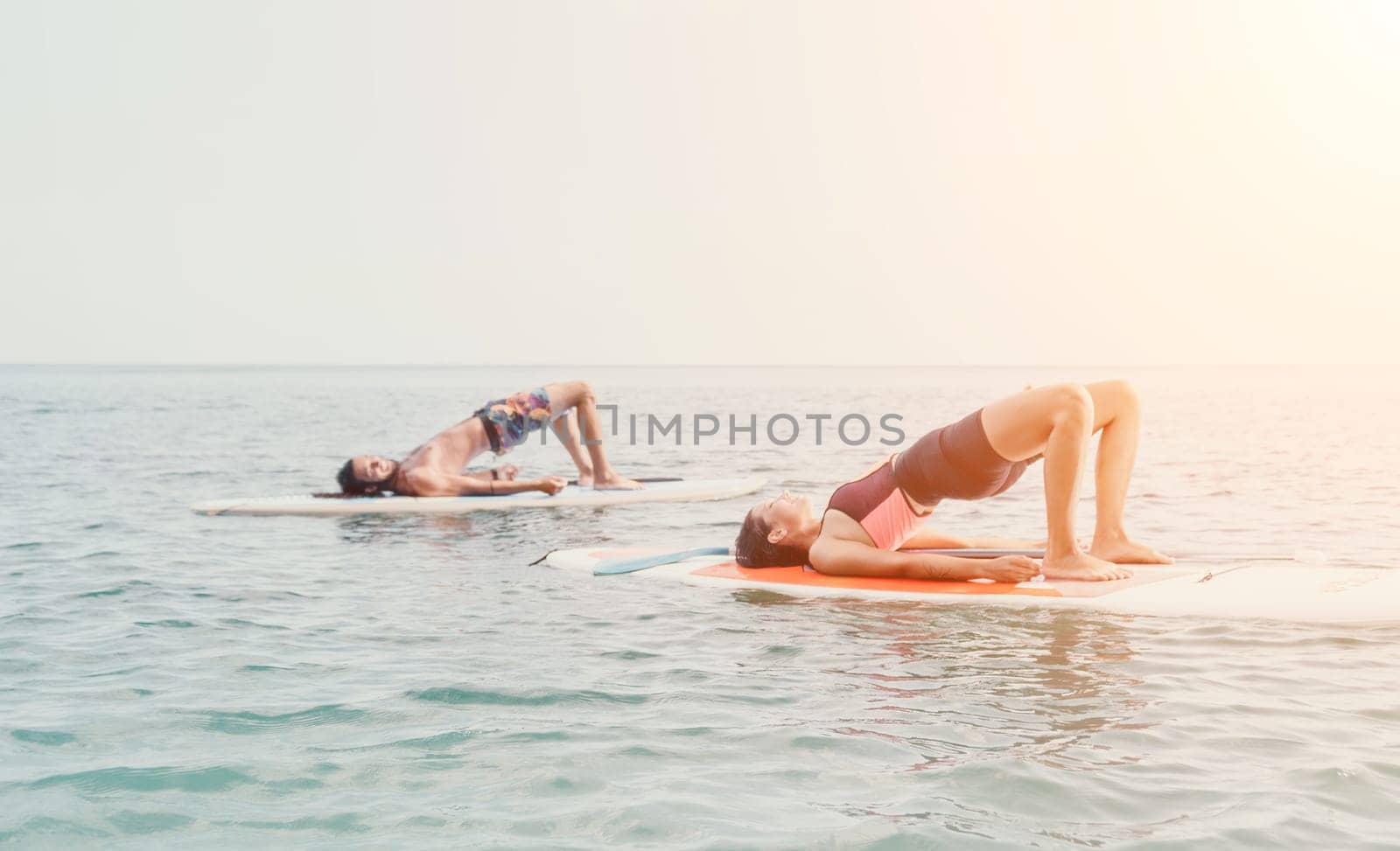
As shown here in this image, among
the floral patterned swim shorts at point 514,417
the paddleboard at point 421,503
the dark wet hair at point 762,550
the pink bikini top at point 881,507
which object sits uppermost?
the floral patterned swim shorts at point 514,417

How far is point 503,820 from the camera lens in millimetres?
3191

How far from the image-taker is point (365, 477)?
10703mm

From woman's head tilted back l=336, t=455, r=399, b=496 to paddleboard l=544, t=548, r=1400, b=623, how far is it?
16.8ft

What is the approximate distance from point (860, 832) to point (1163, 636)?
264cm

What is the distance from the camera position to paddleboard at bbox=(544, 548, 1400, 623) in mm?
5434

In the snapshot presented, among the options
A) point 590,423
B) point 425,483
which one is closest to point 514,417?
point 590,423

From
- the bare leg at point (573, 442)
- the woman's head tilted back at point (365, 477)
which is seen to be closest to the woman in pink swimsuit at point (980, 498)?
the bare leg at point (573, 442)

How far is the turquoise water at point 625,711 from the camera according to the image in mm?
3160

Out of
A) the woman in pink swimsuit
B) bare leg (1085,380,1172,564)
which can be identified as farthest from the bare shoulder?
bare leg (1085,380,1172,564)

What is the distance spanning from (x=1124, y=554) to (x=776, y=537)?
187cm

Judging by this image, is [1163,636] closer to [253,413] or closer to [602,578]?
[602,578]

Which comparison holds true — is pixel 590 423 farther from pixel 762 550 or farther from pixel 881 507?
pixel 881 507

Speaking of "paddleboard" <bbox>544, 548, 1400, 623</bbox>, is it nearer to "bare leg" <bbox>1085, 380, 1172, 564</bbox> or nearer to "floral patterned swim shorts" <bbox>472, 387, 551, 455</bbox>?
"bare leg" <bbox>1085, 380, 1172, 564</bbox>

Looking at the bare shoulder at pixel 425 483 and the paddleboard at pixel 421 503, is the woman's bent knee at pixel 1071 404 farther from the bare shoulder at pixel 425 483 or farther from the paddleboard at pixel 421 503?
the bare shoulder at pixel 425 483
